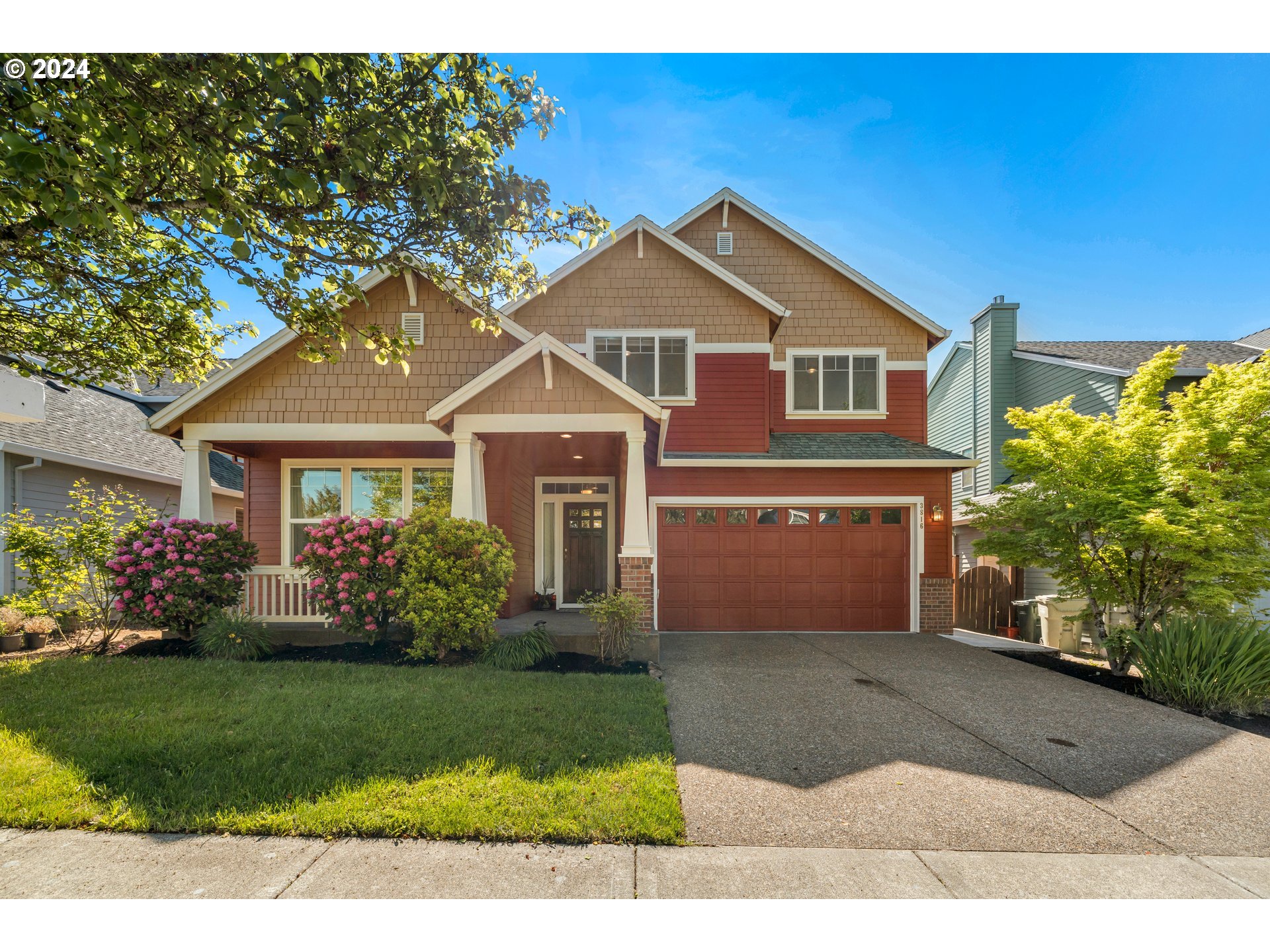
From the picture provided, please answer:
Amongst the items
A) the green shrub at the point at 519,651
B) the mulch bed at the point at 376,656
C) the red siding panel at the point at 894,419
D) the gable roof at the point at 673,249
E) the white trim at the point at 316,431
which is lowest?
the mulch bed at the point at 376,656

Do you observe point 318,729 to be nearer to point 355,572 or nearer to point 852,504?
point 355,572

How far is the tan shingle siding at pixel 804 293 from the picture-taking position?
11906 mm

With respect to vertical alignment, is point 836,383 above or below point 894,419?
above

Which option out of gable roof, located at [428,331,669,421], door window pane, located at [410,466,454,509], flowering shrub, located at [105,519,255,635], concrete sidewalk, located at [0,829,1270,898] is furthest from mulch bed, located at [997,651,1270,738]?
flowering shrub, located at [105,519,255,635]

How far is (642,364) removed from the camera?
11227 millimetres

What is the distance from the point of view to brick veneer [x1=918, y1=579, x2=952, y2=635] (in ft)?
34.3

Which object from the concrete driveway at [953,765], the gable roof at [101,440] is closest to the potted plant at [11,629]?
the gable roof at [101,440]

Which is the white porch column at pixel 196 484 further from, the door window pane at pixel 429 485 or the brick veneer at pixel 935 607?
the brick veneer at pixel 935 607

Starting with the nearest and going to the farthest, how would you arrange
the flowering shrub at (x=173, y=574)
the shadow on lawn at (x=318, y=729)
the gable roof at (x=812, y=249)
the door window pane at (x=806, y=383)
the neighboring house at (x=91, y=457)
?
the shadow on lawn at (x=318, y=729) → the flowering shrub at (x=173, y=574) → the neighboring house at (x=91, y=457) → the gable roof at (x=812, y=249) → the door window pane at (x=806, y=383)

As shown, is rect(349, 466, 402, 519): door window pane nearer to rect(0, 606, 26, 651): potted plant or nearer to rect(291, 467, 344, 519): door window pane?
rect(291, 467, 344, 519): door window pane

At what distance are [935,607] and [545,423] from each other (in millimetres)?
7808

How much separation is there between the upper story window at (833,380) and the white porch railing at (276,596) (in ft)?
30.2

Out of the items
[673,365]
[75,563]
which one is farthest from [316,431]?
[673,365]
